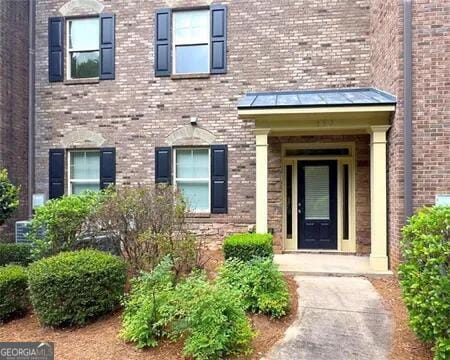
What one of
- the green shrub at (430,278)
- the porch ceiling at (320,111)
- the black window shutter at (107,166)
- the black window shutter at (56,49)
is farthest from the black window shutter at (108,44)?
the green shrub at (430,278)

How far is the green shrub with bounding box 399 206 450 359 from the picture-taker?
Answer: 11.8 ft

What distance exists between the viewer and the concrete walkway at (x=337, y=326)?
4168mm

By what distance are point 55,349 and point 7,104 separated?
6.84 m

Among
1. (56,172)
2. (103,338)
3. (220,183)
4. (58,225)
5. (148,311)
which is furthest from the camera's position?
(56,172)

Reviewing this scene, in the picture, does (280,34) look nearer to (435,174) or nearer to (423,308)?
(435,174)

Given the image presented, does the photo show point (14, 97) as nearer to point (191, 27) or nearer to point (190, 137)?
point (190, 137)

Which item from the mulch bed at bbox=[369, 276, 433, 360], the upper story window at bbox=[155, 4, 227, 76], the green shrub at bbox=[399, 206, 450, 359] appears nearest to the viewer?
the green shrub at bbox=[399, 206, 450, 359]

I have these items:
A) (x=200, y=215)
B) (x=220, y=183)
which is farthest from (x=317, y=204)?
(x=200, y=215)

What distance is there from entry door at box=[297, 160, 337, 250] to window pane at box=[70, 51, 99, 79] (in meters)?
5.63

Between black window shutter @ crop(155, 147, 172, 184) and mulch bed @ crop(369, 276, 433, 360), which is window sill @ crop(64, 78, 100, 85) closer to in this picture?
black window shutter @ crop(155, 147, 172, 184)

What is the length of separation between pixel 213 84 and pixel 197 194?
264 centimetres

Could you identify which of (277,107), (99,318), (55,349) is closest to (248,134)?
(277,107)

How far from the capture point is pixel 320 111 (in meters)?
7.12

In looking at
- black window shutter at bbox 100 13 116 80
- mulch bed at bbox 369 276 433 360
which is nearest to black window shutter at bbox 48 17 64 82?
black window shutter at bbox 100 13 116 80
